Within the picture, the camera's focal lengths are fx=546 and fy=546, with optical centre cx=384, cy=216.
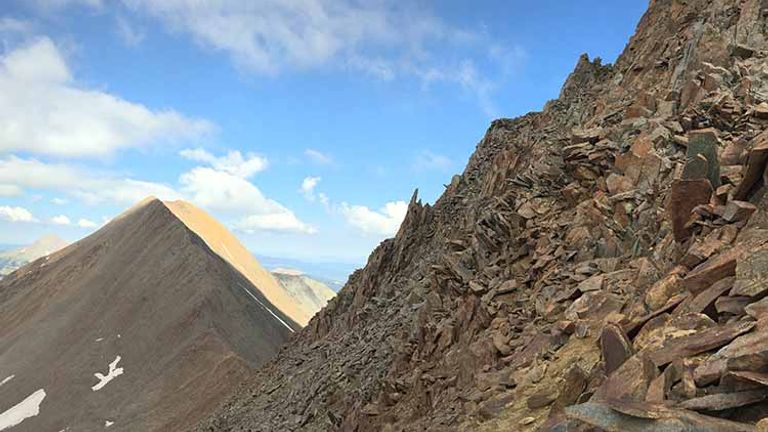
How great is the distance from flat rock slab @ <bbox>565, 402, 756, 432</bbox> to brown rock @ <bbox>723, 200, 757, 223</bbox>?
5597 millimetres

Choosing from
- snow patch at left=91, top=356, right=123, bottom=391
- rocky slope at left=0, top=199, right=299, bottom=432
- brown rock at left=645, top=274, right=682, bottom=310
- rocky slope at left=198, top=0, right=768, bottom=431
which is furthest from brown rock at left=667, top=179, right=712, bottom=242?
snow patch at left=91, top=356, right=123, bottom=391

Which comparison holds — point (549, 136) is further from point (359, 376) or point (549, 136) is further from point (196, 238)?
point (196, 238)

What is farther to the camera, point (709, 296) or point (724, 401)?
point (709, 296)

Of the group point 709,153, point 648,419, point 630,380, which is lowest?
point 648,419

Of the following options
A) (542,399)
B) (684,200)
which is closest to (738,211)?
(684,200)

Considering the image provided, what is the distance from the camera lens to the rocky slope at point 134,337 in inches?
2408

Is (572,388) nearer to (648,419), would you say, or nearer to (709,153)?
(648,419)

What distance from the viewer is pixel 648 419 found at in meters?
7.63

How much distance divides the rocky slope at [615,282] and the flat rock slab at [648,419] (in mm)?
22

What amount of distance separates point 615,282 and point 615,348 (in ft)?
12.3

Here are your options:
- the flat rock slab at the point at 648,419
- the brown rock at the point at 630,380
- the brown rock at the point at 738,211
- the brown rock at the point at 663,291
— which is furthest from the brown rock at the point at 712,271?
the flat rock slab at the point at 648,419

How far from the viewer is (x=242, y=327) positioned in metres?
73.3

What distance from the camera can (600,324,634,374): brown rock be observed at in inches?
407

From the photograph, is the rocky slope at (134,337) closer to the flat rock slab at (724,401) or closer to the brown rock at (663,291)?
the brown rock at (663,291)
